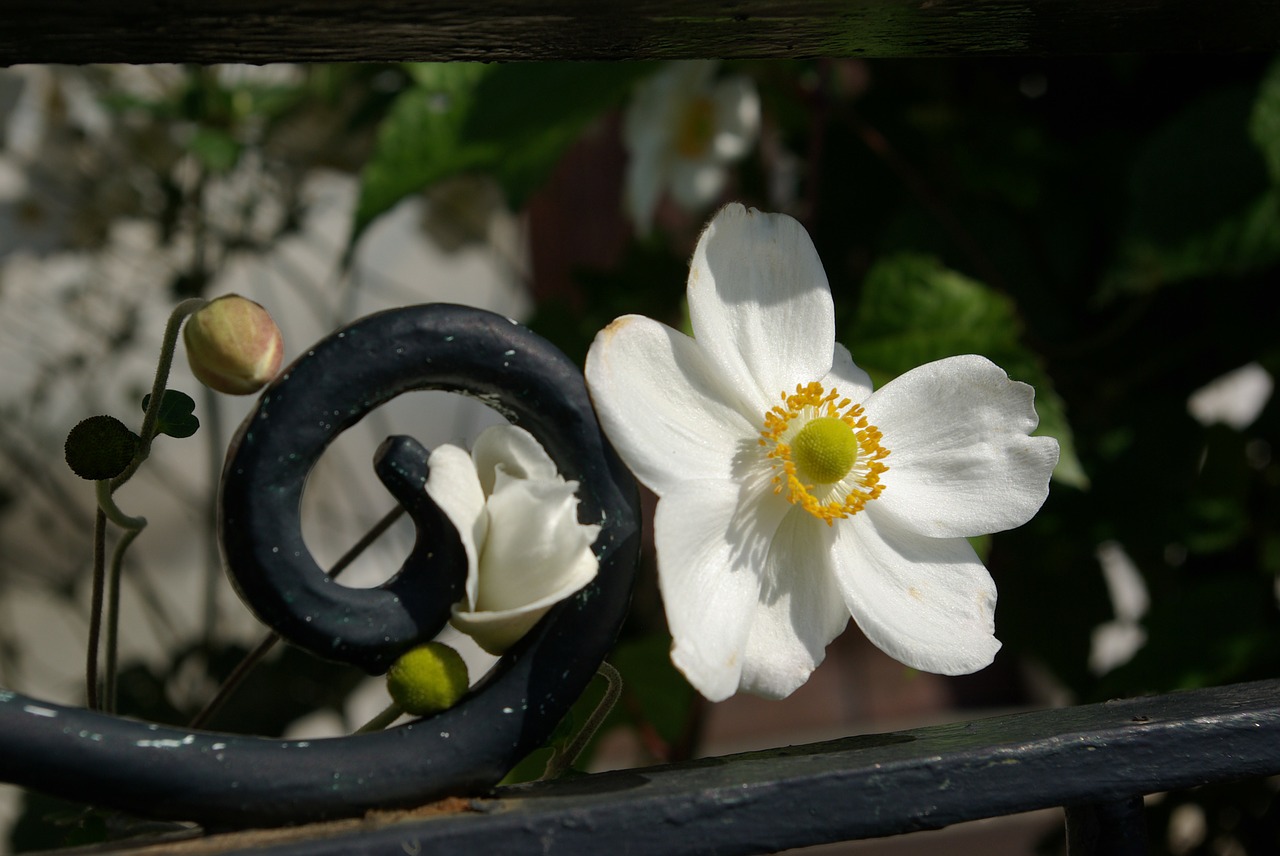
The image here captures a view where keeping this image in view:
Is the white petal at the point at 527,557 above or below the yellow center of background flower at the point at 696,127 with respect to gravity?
above

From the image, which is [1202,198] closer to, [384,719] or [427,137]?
[427,137]

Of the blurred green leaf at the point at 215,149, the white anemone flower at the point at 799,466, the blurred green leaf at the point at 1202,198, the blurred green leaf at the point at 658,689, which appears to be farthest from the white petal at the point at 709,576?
the blurred green leaf at the point at 215,149

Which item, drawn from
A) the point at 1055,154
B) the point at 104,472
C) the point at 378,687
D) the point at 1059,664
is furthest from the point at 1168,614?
the point at 378,687

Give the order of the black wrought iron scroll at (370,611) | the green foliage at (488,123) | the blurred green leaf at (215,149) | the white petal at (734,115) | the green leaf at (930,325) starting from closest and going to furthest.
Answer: the black wrought iron scroll at (370,611)
the green leaf at (930,325)
the green foliage at (488,123)
the white petal at (734,115)
the blurred green leaf at (215,149)

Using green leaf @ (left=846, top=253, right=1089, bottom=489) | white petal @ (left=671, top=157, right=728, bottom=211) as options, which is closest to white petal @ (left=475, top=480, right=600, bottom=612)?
green leaf @ (left=846, top=253, right=1089, bottom=489)

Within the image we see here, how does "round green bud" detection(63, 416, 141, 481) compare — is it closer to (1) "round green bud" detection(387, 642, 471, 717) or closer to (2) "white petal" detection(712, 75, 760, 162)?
(1) "round green bud" detection(387, 642, 471, 717)

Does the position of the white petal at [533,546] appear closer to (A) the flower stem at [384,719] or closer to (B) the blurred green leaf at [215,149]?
(A) the flower stem at [384,719]

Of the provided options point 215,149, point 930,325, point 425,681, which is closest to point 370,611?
point 425,681
